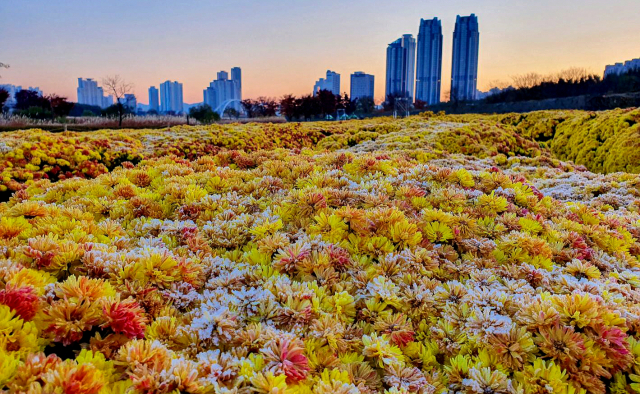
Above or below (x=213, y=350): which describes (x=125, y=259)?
above

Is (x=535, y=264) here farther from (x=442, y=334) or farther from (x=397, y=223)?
(x=442, y=334)

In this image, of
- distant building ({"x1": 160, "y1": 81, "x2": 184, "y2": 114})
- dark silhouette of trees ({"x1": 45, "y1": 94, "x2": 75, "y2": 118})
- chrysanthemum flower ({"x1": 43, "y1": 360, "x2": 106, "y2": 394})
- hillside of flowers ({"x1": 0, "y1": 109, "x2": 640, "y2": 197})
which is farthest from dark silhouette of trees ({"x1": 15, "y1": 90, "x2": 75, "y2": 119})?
distant building ({"x1": 160, "y1": 81, "x2": 184, "y2": 114})

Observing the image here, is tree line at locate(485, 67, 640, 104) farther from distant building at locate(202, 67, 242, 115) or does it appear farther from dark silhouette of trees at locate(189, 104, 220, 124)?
distant building at locate(202, 67, 242, 115)

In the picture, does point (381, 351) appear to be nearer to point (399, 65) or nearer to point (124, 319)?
point (124, 319)

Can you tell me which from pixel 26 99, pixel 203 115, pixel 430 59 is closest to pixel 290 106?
pixel 203 115

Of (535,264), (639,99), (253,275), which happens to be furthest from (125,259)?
(639,99)

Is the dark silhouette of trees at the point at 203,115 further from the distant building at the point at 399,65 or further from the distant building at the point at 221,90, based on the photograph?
the distant building at the point at 221,90
